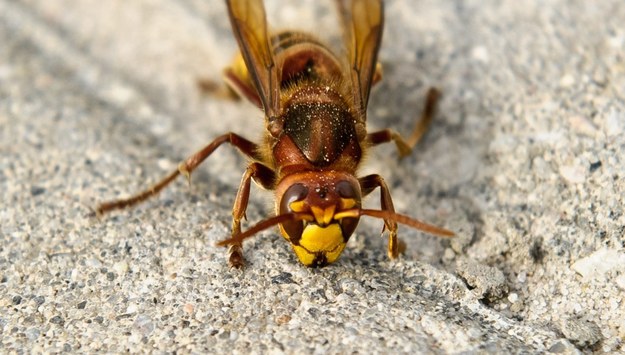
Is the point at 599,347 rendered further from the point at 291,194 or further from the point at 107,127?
the point at 107,127

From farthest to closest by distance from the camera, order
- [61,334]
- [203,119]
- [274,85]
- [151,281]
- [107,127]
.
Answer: [203,119], [107,127], [274,85], [151,281], [61,334]

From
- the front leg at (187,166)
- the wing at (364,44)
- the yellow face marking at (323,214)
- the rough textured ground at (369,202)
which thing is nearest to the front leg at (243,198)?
the rough textured ground at (369,202)

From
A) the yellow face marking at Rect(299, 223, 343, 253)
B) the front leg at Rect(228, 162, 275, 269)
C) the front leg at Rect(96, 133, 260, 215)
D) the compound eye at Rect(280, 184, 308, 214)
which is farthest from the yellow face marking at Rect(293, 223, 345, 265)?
the front leg at Rect(96, 133, 260, 215)

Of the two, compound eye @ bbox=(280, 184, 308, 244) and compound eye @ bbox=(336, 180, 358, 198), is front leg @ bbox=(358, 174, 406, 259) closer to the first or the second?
compound eye @ bbox=(336, 180, 358, 198)

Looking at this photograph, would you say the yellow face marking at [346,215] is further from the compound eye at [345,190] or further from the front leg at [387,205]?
the front leg at [387,205]

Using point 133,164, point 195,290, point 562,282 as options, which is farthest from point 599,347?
point 133,164

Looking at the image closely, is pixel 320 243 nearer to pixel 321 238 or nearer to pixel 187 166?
pixel 321 238
